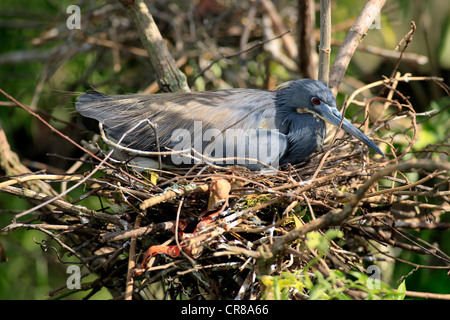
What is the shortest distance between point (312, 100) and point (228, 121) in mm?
594

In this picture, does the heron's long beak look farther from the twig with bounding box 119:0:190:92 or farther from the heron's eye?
the twig with bounding box 119:0:190:92

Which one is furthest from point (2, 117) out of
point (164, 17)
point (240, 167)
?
point (240, 167)

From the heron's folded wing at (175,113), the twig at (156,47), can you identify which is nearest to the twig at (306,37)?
the heron's folded wing at (175,113)

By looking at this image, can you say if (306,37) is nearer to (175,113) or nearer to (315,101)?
(315,101)

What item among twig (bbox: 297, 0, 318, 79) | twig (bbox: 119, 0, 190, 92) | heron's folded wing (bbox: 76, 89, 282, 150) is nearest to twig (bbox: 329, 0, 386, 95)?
twig (bbox: 297, 0, 318, 79)

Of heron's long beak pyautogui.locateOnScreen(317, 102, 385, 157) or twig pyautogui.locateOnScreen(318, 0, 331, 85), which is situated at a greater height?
twig pyautogui.locateOnScreen(318, 0, 331, 85)

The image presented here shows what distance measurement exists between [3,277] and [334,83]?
3.74 m

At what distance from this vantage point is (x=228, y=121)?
3170 millimetres

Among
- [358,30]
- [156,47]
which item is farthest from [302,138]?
[156,47]

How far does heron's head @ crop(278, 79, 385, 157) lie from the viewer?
127 inches

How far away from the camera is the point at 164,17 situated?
15.8ft

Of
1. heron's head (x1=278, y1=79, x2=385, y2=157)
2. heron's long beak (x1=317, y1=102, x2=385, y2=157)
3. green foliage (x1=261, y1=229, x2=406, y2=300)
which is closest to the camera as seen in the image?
A: green foliage (x1=261, y1=229, x2=406, y2=300)

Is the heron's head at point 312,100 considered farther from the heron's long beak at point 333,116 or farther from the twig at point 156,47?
the twig at point 156,47

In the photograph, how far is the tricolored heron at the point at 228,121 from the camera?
3.08 metres
